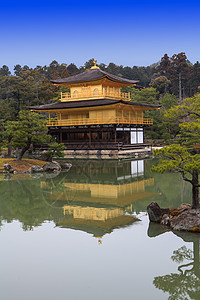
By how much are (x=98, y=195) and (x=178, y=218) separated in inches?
231

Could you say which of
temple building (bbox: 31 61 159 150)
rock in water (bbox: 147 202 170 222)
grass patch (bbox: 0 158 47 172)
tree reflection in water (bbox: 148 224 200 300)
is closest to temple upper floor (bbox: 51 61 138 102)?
temple building (bbox: 31 61 159 150)

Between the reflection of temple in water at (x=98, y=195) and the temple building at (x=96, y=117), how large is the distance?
12898 mm

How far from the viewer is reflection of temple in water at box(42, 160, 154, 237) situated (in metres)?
11.3

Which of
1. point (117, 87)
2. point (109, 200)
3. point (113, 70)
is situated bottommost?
point (109, 200)

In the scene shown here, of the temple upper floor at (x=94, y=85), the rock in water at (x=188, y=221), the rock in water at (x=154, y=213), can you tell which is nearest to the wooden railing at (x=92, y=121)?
the temple upper floor at (x=94, y=85)

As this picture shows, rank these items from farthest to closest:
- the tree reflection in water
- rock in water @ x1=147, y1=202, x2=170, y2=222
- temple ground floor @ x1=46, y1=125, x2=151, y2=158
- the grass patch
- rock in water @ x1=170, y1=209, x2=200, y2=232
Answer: temple ground floor @ x1=46, y1=125, x2=151, y2=158 → the grass patch → rock in water @ x1=147, y1=202, x2=170, y2=222 → rock in water @ x1=170, y1=209, x2=200, y2=232 → the tree reflection in water

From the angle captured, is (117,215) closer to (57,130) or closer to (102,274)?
(102,274)

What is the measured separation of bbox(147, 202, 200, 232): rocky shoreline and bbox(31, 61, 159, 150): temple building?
79.7 feet

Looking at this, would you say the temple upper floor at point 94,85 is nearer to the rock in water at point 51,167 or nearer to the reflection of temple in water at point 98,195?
the rock in water at point 51,167

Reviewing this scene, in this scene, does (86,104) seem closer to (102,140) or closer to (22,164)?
(102,140)

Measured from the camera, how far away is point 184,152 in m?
11.2

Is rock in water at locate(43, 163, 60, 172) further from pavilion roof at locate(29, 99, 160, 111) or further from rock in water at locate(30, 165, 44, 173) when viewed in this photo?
pavilion roof at locate(29, 99, 160, 111)

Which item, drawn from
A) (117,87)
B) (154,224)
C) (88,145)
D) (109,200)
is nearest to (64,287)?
(154,224)

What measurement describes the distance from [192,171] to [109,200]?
4.76 meters
